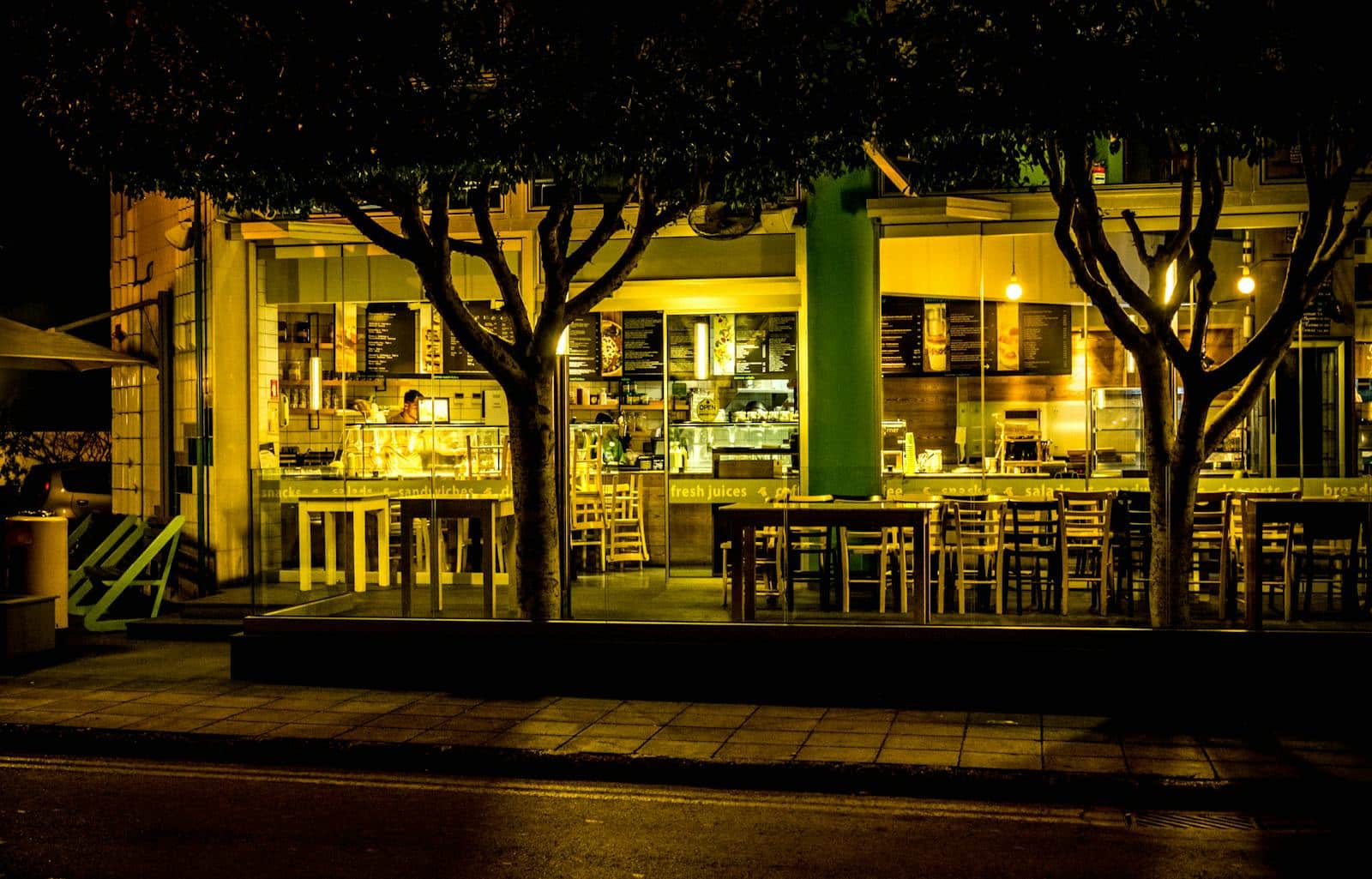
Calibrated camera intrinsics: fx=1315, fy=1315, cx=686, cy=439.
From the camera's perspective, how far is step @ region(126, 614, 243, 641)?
1227cm

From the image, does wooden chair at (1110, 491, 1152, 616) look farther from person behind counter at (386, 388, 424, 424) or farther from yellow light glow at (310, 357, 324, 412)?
yellow light glow at (310, 357, 324, 412)

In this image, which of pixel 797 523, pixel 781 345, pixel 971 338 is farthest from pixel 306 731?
pixel 971 338

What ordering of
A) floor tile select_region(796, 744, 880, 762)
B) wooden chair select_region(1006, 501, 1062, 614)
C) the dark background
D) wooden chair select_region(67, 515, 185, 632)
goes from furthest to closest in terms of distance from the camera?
the dark background, wooden chair select_region(67, 515, 185, 632), wooden chair select_region(1006, 501, 1062, 614), floor tile select_region(796, 744, 880, 762)

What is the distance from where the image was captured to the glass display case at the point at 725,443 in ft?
49.3

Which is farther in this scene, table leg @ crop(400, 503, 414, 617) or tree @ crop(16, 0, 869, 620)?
table leg @ crop(400, 503, 414, 617)

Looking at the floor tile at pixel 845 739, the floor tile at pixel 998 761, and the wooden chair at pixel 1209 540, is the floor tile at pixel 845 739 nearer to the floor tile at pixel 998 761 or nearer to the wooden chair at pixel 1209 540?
the floor tile at pixel 998 761

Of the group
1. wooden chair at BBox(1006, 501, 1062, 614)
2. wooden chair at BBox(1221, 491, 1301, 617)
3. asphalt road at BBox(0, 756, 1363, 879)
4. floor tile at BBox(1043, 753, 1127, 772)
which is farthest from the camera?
wooden chair at BBox(1006, 501, 1062, 614)

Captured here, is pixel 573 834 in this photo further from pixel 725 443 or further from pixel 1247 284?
pixel 1247 284

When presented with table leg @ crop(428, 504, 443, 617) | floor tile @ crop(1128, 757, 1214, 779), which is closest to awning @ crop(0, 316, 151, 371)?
table leg @ crop(428, 504, 443, 617)

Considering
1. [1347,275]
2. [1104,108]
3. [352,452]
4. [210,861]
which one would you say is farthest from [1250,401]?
[352,452]

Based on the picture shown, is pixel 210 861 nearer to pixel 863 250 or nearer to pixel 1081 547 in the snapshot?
pixel 1081 547

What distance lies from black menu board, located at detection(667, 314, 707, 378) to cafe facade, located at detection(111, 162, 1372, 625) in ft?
0.10

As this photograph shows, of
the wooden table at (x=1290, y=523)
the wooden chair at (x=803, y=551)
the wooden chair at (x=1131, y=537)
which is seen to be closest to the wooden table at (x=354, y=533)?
the wooden chair at (x=803, y=551)

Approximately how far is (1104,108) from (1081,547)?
4.03m
